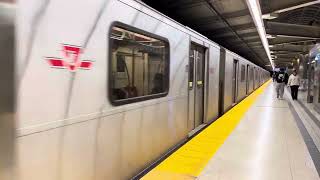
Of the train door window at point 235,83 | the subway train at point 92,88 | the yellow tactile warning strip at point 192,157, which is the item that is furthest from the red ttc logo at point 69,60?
the train door window at point 235,83

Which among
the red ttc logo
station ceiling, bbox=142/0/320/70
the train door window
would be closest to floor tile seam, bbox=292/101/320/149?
the train door window

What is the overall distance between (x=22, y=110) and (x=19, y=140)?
0.58 ft

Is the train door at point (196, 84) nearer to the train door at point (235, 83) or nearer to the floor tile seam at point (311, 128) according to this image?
the floor tile seam at point (311, 128)

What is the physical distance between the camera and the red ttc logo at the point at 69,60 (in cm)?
216

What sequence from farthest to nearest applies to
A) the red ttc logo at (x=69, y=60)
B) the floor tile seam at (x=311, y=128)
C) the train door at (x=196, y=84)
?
the floor tile seam at (x=311, y=128)
the train door at (x=196, y=84)
the red ttc logo at (x=69, y=60)

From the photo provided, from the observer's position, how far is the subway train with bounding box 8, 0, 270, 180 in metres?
1.95

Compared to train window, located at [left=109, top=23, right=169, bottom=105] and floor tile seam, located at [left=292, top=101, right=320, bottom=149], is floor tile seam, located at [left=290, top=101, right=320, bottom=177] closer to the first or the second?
floor tile seam, located at [left=292, top=101, right=320, bottom=149]

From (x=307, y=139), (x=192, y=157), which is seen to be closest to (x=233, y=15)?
(x=307, y=139)

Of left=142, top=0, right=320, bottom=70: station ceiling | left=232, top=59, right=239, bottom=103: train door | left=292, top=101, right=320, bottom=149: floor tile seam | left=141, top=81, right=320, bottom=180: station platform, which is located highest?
left=142, top=0, right=320, bottom=70: station ceiling

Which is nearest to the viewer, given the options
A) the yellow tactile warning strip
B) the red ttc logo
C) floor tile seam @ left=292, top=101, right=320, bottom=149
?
the red ttc logo

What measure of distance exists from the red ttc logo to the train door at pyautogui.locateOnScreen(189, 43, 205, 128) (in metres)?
3.52

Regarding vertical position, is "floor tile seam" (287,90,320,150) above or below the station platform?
below

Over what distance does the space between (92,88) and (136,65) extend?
3.18 ft

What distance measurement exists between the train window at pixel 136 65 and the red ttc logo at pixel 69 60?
1.64ft
